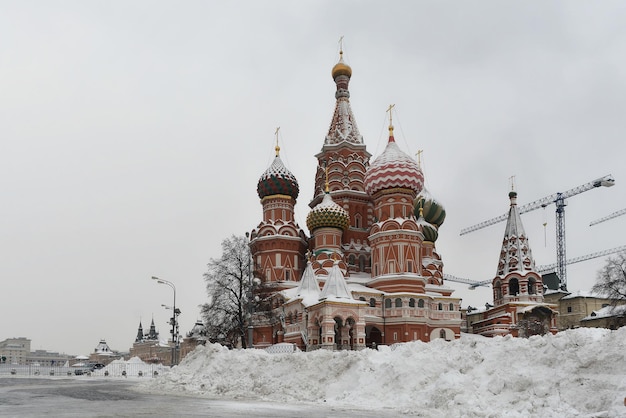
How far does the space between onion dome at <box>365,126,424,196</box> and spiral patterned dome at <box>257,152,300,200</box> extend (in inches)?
280

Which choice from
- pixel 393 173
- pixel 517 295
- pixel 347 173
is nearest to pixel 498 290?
pixel 517 295

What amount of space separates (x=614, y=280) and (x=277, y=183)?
2761 cm

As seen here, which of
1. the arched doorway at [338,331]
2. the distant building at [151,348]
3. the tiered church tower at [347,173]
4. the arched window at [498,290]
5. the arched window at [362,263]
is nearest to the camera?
the arched doorway at [338,331]

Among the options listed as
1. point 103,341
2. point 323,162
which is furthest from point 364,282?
point 103,341

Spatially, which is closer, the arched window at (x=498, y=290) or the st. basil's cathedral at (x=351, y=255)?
the st. basil's cathedral at (x=351, y=255)

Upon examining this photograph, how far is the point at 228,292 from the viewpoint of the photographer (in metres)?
43.0

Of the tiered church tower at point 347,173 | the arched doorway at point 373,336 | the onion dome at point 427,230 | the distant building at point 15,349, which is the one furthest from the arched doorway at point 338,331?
the distant building at point 15,349

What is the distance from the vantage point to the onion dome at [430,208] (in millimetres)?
59281

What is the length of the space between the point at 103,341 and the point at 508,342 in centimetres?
16941

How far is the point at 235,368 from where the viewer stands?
81.0 ft

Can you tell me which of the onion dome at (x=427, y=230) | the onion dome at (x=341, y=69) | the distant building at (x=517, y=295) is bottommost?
the distant building at (x=517, y=295)

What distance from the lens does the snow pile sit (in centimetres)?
1453

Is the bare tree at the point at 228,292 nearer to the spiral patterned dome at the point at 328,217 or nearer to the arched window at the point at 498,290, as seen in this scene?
the spiral patterned dome at the point at 328,217

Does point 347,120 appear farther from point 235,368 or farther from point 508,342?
point 508,342
